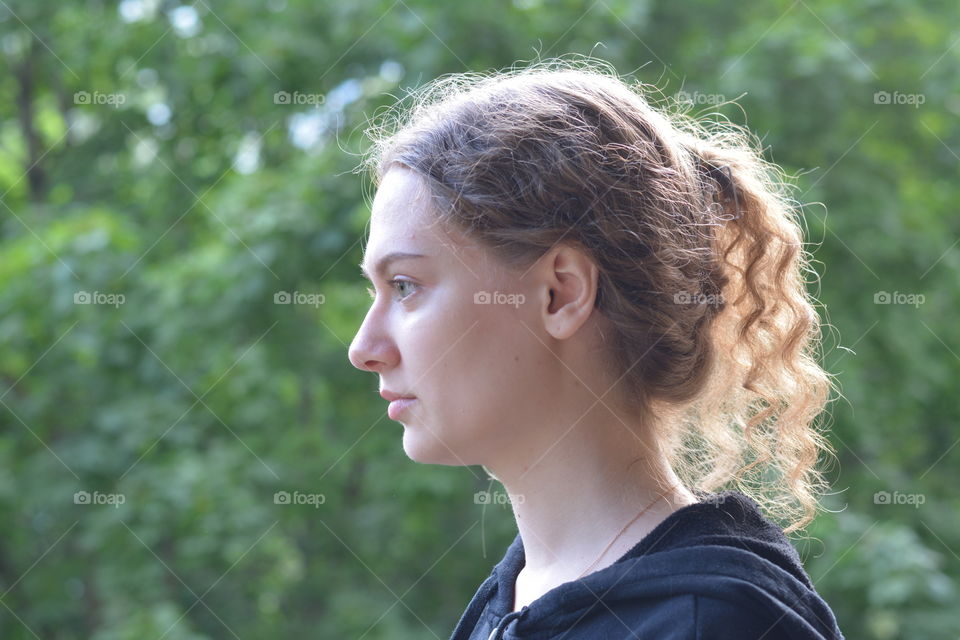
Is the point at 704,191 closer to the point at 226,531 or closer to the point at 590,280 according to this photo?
the point at 590,280

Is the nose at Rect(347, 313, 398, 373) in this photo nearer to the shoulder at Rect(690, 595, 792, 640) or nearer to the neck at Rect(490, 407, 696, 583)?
the neck at Rect(490, 407, 696, 583)

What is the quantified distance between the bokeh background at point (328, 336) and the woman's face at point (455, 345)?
248 cm

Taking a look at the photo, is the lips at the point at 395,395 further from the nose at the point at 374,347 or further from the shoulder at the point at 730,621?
the shoulder at the point at 730,621

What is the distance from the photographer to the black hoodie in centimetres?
116

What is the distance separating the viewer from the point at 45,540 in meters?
4.79

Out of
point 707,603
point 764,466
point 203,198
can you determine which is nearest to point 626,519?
point 707,603

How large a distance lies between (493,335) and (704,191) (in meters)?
0.43

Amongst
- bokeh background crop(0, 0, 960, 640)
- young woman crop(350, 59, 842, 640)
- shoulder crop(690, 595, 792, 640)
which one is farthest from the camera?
bokeh background crop(0, 0, 960, 640)

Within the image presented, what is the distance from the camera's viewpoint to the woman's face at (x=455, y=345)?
4.46 ft

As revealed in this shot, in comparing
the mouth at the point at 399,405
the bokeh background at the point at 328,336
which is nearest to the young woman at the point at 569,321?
the mouth at the point at 399,405

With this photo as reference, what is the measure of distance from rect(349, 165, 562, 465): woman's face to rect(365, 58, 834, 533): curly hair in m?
0.05

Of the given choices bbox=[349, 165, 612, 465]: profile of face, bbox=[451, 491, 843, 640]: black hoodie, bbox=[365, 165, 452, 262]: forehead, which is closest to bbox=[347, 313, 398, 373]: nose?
bbox=[349, 165, 612, 465]: profile of face

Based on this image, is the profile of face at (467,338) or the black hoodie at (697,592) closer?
the black hoodie at (697,592)

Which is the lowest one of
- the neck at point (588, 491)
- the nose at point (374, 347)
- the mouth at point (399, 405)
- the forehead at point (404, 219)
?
the neck at point (588, 491)
